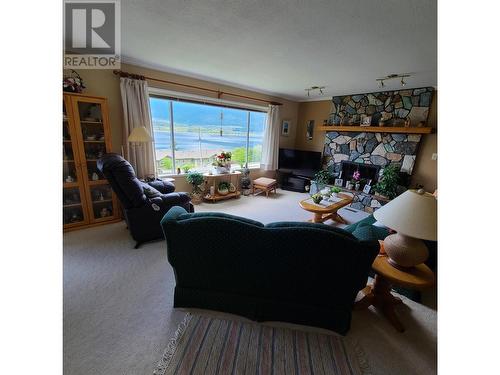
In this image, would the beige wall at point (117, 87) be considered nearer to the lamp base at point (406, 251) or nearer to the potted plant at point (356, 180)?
the potted plant at point (356, 180)

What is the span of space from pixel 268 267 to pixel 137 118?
3.11 meters

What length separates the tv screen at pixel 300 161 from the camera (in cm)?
514

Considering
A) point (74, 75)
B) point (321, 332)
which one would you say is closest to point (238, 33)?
point (74, 75)

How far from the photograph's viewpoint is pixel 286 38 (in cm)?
206

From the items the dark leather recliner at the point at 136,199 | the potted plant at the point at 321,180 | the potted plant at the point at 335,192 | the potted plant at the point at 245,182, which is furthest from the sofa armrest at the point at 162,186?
the potted plant at the point at 321,180

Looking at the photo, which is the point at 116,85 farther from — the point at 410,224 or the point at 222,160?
the point at 410,224

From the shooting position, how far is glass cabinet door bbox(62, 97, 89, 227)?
262cm

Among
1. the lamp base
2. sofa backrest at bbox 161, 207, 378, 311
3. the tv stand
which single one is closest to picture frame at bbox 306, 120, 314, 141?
the tv stand

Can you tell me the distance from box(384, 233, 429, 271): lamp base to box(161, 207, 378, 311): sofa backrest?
29 cm

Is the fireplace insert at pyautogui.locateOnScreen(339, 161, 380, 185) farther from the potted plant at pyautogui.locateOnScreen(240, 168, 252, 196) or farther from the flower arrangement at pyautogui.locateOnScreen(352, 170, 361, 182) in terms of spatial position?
the potted plant at pyautogui.locateOnScreen(240, 168, 252, 196)
